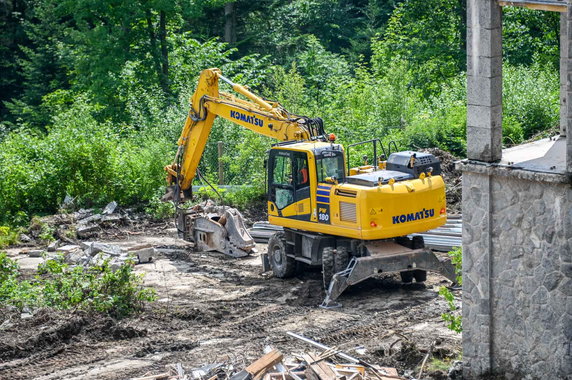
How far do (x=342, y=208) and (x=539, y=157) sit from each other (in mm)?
5129

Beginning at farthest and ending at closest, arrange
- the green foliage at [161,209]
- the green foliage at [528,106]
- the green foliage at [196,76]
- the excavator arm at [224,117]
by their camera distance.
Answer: the green foliage at [528,106] < the green foliage at [196,76] < the green foliage at [161,209] < the excavator arm at [224,117]

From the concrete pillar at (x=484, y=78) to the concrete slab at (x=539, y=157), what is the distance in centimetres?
33

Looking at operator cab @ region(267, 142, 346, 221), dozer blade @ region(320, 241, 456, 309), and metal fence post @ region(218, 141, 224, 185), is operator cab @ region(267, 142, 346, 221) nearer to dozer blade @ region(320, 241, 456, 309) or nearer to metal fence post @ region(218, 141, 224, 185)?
dozer blade @ region(320, 241, 456, 309)

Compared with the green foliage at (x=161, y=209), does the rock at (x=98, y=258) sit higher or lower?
lower

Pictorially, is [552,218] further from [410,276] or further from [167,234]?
[167,234]

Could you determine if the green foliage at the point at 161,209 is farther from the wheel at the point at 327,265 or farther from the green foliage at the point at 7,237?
the wheel at the point at 327,265

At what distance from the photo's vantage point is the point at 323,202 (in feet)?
56.4

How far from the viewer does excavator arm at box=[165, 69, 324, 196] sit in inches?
760

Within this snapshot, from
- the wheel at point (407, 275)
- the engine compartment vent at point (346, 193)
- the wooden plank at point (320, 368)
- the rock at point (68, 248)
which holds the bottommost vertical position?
the wooden plank at point (320, 368)

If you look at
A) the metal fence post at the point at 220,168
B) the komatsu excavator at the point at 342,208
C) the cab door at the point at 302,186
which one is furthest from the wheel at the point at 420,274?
the metal fence post at the point at 220,168

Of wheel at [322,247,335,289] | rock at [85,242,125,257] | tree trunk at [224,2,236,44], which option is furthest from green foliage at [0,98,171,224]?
tree trunk at [224,2,236,44]

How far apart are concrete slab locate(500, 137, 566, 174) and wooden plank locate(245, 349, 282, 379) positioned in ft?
12.5

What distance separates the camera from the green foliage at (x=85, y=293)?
16.0 m

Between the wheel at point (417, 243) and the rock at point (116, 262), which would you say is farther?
the rock at point (116, 262)
